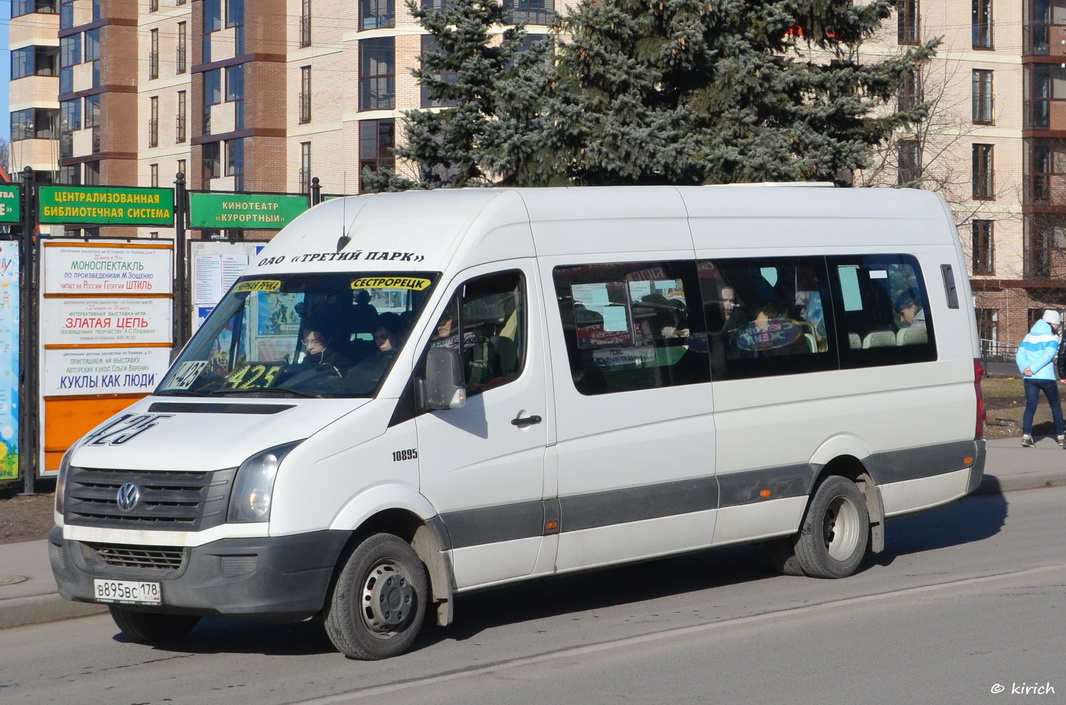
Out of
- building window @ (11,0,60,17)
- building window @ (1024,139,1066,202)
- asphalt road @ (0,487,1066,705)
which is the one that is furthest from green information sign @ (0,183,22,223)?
building window @ (11,0,60,17)

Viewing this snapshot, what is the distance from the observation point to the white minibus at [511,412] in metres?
7.25

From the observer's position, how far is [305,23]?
161ft

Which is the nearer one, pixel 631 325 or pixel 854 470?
pixel 631 325

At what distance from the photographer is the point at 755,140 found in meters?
19.5

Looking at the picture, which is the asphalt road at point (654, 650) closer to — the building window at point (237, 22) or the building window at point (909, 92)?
the building window at point (909, 92)

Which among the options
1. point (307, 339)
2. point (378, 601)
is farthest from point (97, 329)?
point (378, 601)

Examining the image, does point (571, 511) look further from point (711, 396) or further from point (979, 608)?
point (979, 608)

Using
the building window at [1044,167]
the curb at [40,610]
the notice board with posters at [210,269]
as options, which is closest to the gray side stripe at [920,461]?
the curb at [40,610]

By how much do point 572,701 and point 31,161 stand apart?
202 feet

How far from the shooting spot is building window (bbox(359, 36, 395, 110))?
45594 millimetres

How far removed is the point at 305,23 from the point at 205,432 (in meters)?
43.9

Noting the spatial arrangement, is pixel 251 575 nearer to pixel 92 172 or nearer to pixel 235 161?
pixel 235 161

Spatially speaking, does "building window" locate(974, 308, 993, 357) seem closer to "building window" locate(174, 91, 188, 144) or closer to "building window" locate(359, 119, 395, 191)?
"building window" locate(359, 119, 395, 191)

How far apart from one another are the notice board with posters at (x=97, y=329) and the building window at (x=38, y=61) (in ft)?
174
